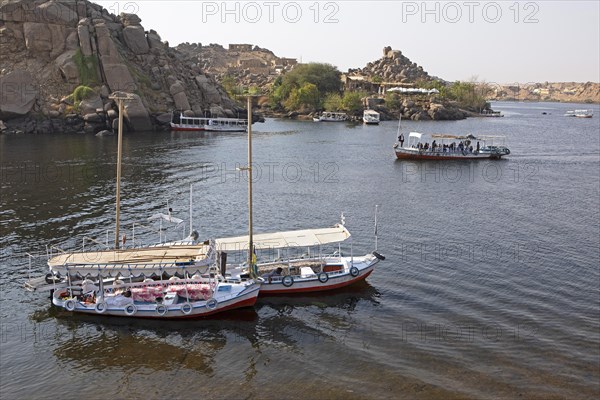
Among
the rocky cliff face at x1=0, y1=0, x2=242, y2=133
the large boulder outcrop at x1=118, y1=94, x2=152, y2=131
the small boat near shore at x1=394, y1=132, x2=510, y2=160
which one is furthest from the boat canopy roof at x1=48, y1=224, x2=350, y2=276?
the large boulder outcrop at x1=118, y1=94, x2=152, y2=131

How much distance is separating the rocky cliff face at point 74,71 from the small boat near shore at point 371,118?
49898 millimetres

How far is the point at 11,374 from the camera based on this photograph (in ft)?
101

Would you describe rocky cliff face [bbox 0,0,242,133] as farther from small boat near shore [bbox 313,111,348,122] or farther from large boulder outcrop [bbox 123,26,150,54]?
small boat near shore [bbox 313,111,348,122]

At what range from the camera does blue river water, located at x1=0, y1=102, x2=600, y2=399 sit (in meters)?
30.7

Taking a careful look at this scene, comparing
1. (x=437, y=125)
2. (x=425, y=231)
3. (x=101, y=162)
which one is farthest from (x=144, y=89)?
(x=425, y=231)

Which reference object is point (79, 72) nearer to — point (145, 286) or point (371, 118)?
point (371, 118)

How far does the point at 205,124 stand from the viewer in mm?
143375

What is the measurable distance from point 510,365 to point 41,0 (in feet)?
450

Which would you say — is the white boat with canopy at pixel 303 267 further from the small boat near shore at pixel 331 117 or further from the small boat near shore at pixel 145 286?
the small boat near shore at pixel 331 117

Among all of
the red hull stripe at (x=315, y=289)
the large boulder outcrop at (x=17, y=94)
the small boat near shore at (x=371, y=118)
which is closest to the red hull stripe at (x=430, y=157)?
the red hull stripe at (x=315, y=289)

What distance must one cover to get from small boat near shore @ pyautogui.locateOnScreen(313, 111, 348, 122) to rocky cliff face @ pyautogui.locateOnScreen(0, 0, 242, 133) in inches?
1698

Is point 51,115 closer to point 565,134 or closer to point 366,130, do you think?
point 366,130

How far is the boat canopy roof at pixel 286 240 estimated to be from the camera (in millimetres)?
41906

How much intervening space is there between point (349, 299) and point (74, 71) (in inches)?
4400
